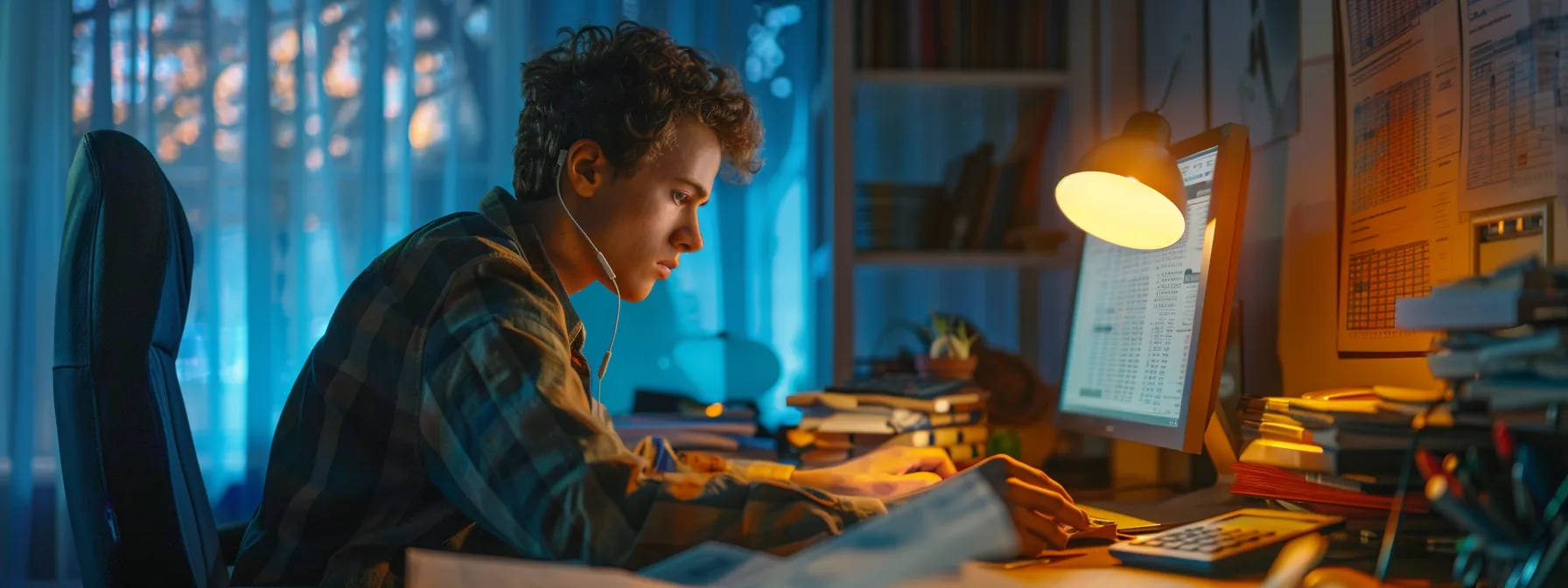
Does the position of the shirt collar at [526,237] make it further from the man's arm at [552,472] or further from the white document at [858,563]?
the white document at [858,563]

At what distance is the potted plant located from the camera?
6.70 ft

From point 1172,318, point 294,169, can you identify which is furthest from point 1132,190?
point 294,169

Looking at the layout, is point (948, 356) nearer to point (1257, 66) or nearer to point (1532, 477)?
point (1257, 66)

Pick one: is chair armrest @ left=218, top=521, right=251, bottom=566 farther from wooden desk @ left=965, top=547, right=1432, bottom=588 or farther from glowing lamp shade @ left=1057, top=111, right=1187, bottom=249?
glowing lamp shade @ left=1057, top=111, right=1187, bottom=249

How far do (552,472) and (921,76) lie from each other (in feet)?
5.46

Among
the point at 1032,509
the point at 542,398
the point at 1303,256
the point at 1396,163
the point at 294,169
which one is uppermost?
the point at 294,169

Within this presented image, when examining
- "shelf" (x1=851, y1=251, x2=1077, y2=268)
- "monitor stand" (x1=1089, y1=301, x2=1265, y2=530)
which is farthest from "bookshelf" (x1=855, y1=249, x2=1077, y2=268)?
"monitor stand" (x1=1089, y1=301, x2=1265, y2=530)

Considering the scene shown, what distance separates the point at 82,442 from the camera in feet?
3.10

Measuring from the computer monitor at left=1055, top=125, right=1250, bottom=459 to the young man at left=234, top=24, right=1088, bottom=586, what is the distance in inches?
11.1

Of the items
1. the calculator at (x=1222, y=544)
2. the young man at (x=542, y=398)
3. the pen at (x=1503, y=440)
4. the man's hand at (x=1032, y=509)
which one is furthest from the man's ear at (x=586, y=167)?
the pen at (x=1503, y=440)

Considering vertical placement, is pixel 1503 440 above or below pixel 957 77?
below

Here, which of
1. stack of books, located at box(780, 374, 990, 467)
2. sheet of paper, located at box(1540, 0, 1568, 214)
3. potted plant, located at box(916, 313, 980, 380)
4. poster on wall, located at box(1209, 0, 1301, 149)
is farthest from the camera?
potted plant, located at box(916, 313, 980, 380)

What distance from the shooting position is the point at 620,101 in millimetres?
1305

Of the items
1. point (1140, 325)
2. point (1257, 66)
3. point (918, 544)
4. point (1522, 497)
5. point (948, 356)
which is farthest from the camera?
point (948, 356)
